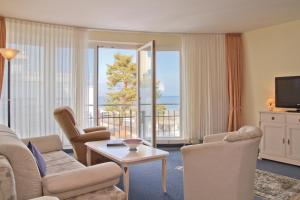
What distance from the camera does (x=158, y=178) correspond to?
3.49 m

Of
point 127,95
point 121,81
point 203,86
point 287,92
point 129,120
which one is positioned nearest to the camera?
point 287,92

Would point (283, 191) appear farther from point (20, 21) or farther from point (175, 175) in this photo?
point (20, 21)

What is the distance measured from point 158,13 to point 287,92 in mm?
2599

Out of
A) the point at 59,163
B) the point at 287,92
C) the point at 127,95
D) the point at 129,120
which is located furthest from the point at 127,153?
the point at 127,95

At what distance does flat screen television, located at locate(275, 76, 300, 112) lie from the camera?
421cm

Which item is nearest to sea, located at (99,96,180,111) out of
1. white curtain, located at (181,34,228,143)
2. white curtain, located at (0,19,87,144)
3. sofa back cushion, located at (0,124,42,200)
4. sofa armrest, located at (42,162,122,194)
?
white curtain, located at (181,34,228,143)

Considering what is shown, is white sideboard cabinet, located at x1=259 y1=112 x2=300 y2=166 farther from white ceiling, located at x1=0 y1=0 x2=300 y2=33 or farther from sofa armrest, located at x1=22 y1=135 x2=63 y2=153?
sofa armrest, located at x1=22 y1=135 x2=63 y2=153

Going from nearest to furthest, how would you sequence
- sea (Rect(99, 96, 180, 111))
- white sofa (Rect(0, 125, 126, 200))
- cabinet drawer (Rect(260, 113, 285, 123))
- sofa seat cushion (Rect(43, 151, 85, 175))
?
1. white sofa (Rect(0, 125, 126, 200))
2. sofa seat cushion (Rect(43, 151, 85, 175))
3. cabinet drawer (Rect(260, 113, 285, 123))
4. sea (Rect(99, 96, 180, 111))

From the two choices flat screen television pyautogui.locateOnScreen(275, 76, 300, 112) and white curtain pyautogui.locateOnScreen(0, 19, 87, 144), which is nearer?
flat screen television pyautogui.locateOnScreen(275, 76, 300, 112)

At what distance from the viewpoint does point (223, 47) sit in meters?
5.43

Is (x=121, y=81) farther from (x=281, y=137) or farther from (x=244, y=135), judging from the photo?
(x=244, y=135)

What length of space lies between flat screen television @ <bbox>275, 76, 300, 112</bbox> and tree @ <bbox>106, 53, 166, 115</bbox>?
337 centimetres

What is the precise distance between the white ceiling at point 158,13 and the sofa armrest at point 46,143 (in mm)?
1896

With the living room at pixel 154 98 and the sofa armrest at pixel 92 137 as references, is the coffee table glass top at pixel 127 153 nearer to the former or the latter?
the living room at pixel 154 98
